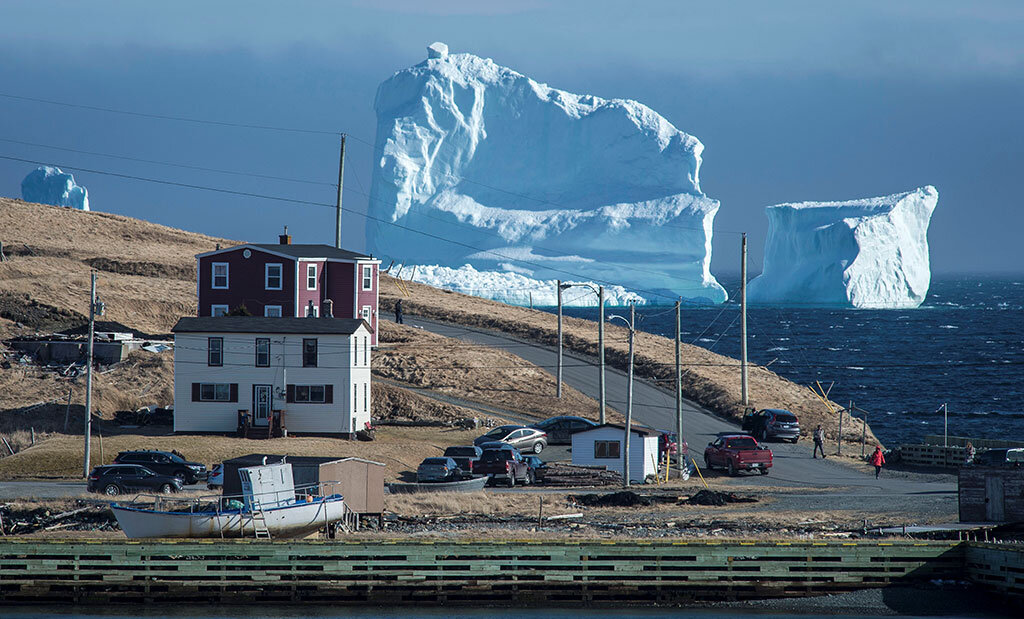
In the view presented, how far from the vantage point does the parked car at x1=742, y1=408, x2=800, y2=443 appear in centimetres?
5406

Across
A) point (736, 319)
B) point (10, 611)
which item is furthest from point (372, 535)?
point (736, 319)

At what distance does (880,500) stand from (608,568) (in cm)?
1480

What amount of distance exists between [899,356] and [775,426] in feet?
209

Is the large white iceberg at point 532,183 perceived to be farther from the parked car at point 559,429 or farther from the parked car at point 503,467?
the parked car at point 503,467

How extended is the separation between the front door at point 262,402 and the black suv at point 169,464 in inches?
301

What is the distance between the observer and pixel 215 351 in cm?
5088

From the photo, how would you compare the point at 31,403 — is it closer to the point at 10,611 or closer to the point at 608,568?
the point at 10,611

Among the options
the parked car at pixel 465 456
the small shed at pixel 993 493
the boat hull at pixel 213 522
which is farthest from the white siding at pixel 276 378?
the small shed at pixel 993 493

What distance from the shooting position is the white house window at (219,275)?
6212 centimetres

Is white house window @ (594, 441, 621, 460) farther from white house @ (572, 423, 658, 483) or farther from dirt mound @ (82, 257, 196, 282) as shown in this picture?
dirt mound @ (82, 257, 196, 282)

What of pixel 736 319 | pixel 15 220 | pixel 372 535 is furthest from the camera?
pixel 736 319

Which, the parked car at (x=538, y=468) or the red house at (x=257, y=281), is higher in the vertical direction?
the red house at (x=257, y=281)

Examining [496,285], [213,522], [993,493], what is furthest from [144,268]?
[993,493]

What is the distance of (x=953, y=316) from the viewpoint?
543 feet
